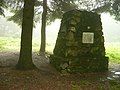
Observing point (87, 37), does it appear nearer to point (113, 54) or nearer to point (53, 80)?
point (53, 80)

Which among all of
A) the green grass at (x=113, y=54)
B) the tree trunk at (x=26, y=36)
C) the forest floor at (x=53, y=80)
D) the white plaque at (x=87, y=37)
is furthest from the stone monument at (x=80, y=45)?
the green grass at (x=113, y=54)

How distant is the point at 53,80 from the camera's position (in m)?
11.9

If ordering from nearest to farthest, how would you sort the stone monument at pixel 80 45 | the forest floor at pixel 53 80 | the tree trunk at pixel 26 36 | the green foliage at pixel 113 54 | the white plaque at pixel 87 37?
the forest floor at pixel 53 80
the tree trunk at pixel 26 36
the stone monument at pixel 80 45
the white plaque at pixel 87 37
the green foliage at pixel 113 54

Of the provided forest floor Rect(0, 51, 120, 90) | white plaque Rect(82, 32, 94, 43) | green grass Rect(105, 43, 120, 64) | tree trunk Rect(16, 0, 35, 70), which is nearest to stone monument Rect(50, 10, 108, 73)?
white plaque Rect(82, 32, 94, 43)

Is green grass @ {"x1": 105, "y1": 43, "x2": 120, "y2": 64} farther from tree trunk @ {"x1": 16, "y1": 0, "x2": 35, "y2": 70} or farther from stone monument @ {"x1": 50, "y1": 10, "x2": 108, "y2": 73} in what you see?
tree trunk @ {"x1": 16, "y1": 0, "x2": 35, "y2": 70}

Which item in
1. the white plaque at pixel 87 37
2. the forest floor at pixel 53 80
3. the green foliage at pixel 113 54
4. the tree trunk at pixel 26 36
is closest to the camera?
the forest floor at pixel 53 80

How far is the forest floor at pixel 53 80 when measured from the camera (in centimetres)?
1070

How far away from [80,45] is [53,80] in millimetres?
3482

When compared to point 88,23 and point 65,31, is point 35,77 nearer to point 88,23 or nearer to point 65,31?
point 65,31

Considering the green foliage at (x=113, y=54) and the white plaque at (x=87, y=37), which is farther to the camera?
the green foliage at (x=113, y=54)

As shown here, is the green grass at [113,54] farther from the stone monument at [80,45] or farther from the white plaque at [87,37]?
the white plaque at [87,37]

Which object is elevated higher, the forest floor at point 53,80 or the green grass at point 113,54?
the green grass at point 113,54

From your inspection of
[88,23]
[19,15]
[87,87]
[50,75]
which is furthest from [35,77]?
[19,15]

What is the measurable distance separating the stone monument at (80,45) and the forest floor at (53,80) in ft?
2.05
